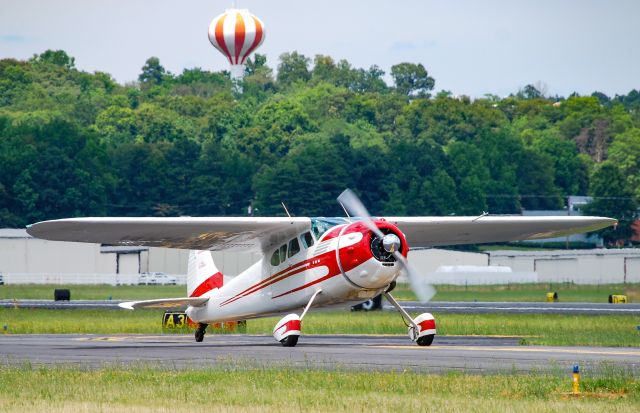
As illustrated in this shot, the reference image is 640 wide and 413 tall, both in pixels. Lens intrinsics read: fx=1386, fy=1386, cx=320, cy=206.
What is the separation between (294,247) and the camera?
28.4 metres

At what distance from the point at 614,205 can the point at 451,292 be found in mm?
53528

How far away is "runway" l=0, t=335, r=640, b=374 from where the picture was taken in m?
22.4

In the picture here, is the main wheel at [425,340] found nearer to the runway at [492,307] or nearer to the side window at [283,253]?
the side window at [283,253]

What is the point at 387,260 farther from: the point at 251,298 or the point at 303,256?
the point at 251,298

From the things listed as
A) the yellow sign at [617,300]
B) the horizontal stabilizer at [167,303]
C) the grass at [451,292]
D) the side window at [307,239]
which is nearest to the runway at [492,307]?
the yellow sign at [617,300]

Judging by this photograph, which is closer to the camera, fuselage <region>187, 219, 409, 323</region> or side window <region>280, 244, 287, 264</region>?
fuselage <region>187, 219, 409, 323</region>

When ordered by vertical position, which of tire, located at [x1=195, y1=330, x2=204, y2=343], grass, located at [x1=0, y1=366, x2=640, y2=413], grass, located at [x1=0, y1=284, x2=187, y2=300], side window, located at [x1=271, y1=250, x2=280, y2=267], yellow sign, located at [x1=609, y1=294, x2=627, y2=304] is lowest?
grass, located at [x1=0, y1=284, x2=187, y2=300]

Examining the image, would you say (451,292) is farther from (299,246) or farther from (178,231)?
(178,231)

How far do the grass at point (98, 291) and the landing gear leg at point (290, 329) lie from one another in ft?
122

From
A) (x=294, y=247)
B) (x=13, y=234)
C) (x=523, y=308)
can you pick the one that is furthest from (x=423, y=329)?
(x=13, y=234)

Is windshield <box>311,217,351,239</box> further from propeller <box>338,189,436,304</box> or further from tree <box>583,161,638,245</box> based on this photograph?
tree <box>583,161,638,245</box>

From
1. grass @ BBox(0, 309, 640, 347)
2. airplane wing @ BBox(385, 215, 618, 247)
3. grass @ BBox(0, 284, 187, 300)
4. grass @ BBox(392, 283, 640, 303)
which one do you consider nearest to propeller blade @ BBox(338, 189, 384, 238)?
airplane wing @ BBox(385, 215, 618, 247)

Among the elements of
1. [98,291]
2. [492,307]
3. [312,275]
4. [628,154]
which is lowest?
[98,291]

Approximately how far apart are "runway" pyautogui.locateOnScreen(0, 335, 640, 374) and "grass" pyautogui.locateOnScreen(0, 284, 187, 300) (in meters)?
33.8
